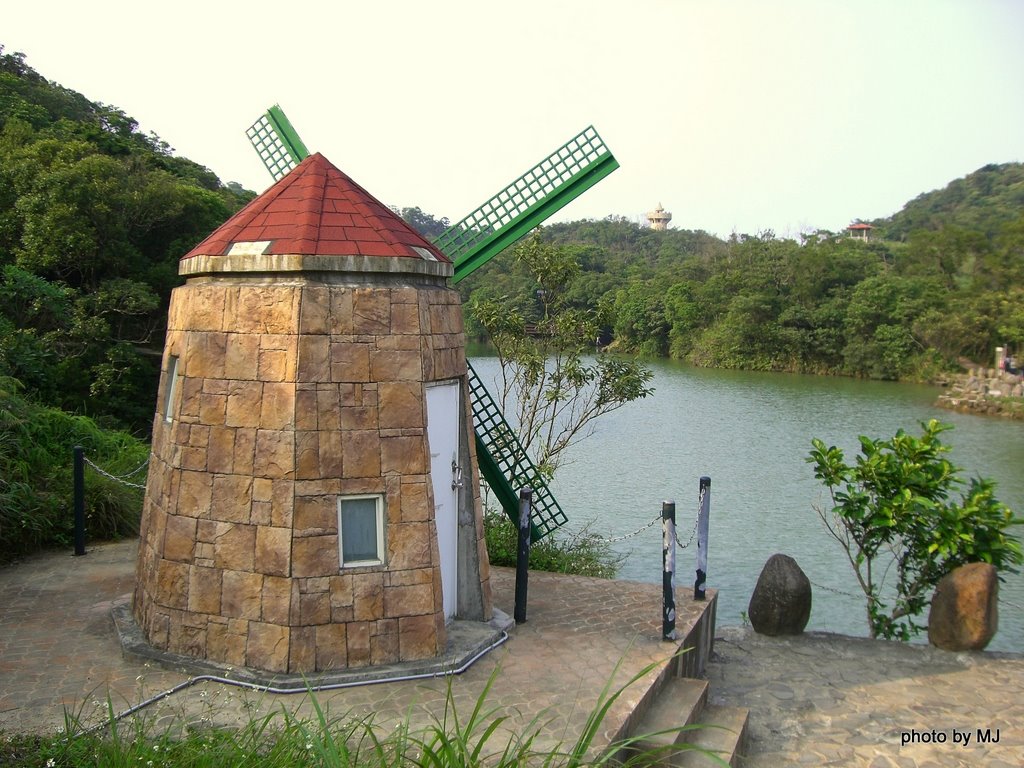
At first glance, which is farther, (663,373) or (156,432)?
(663,373)

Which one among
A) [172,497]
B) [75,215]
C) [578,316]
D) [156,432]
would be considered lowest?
[172,497]

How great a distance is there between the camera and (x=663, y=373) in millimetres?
33719

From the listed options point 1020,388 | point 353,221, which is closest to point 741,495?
point 353,221

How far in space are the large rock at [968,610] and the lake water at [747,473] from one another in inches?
32.8

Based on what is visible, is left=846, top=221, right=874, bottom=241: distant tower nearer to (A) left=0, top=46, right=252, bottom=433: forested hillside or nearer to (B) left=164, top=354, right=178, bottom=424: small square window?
(A) left=0, top=46, right=252, bottom=433: forested hillside

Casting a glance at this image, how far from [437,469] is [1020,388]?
88.6ft

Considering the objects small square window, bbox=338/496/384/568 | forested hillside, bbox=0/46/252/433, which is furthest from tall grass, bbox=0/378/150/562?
small square window, bbox=338/496/384/568

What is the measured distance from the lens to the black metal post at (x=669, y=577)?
6.26m

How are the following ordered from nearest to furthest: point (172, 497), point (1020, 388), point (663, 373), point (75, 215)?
point (172, 497), point (75, 215), point (1020, 388), point (663, 373)

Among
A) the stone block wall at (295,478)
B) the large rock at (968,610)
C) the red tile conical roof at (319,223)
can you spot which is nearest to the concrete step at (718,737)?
the stone block wall at (295,478)

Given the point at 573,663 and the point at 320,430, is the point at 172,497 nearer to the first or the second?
the point at 320,430

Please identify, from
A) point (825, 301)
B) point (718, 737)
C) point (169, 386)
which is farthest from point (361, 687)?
point (825, 301)

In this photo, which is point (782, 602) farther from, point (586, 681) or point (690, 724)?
point (586, 681)

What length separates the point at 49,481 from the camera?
8.66 metres
